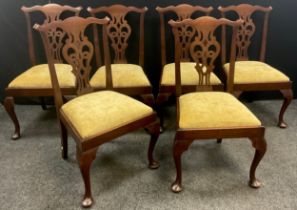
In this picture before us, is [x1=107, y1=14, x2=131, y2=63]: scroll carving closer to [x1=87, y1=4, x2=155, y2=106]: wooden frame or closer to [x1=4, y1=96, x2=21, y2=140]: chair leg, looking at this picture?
[x1=87, y1=4, x2=155, y2=106]: wooden frame

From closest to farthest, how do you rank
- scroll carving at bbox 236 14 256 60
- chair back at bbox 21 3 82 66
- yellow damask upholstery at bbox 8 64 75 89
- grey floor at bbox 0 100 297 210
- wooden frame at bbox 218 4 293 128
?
grey floor at bbox 0 100 297 210 → yellow damask upholstery at bbox 8 64 75 89 → wooden frame at bbox 218 4 293 128 → chair back at bbox 21 3 82 66 → scroll carving at bbox 236 14 256 60

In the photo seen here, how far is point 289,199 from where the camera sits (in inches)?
66.1

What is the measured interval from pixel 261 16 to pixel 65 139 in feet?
6.53

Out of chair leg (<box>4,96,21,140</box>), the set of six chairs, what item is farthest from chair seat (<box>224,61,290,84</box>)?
chair leg (<box>4,96,21,140</box>)

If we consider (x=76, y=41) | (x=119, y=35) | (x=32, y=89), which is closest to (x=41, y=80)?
(x=32, y=89)

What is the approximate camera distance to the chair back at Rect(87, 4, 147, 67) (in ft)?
7.79

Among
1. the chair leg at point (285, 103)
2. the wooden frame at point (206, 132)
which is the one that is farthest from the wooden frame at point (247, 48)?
the wooden frame at point (206, 132)

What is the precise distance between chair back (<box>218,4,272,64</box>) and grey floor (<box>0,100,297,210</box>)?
67 centimetres

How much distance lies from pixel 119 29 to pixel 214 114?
123 cm

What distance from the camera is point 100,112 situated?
1.64m

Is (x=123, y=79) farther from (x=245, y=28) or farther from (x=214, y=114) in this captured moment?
(x=245, y=28)

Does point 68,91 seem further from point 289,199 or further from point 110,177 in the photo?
point 289,199

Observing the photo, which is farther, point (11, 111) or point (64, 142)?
point (11, 111)

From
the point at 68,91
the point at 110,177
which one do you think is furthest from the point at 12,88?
the point at 110,177
